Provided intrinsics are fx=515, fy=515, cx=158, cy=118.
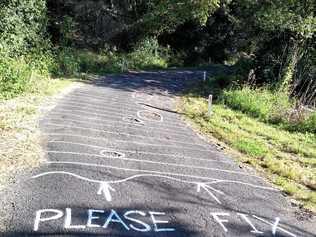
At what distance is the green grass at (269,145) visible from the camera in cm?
1068

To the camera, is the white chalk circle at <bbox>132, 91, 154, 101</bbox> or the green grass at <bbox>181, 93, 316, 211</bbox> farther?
the white chalk circle at <bbox>132, 91, 154, 101</bbox>

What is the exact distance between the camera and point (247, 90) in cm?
1947

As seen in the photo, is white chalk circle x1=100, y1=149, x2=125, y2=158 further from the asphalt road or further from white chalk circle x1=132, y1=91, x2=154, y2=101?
white chalk circle x1=132, y1=91, x2=154, y2=101

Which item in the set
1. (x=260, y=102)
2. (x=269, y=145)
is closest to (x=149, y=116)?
(x=269, y=145)

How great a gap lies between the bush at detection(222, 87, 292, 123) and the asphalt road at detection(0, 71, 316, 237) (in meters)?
4.41

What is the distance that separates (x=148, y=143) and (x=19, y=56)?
976 centimetres

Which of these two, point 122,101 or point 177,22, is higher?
point 177,22

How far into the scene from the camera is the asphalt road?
725 cm

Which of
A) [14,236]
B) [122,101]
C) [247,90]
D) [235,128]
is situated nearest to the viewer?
[14,236]

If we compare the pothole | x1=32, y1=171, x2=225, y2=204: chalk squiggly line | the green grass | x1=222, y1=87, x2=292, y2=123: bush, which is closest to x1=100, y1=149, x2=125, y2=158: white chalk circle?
x1=32, y1=171, x2=225, y2=204: chalk squiggly line

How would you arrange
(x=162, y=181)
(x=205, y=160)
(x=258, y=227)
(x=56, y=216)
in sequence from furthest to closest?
1. (x=205, y=160)
2. (x=162, y=181)
3. (x=258, y=227)
4. (x=56, y=216)

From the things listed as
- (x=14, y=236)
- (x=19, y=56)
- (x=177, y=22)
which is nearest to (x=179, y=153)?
(x=14, y=236)

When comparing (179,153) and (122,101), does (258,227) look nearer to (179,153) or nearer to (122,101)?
(179,153)

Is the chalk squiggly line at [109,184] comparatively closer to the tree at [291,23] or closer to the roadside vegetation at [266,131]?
the roadside vegetation at [266,131]
